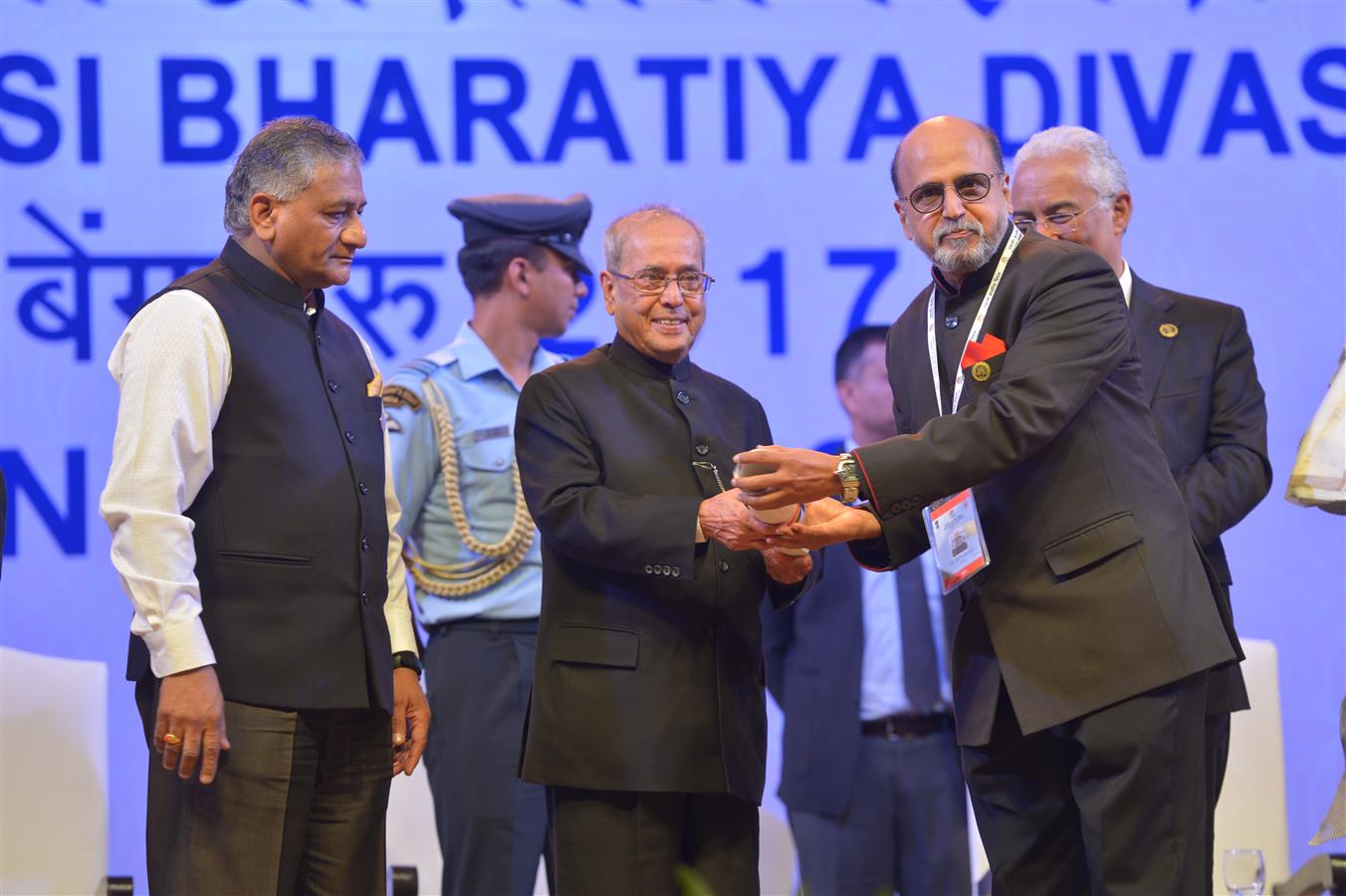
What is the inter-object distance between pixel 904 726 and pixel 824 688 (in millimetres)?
242

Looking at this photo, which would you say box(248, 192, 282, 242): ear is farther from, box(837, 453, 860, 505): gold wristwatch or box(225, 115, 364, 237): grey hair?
box(837, 453, 860, 505): gold wristwatch

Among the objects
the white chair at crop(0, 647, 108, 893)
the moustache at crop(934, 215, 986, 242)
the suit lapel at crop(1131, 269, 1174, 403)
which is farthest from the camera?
the white chair at crop(0, 647, 108, 893)

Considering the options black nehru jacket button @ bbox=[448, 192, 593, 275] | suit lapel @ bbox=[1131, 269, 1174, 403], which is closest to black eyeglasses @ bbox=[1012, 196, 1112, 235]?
suit lapel @ bbox=[1131, 269, 1174, 403]

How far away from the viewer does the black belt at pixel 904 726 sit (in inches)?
169

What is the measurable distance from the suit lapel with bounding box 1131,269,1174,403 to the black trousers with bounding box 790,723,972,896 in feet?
4.44

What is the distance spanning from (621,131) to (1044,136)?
5.84ft

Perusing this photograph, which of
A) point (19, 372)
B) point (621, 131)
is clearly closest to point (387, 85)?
point (621, 131)

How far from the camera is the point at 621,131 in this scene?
5.05m

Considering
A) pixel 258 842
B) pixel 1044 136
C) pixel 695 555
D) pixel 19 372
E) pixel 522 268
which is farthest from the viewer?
pixel 19 372

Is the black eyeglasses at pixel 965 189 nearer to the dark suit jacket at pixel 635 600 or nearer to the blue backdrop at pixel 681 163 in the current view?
the dark suit jacket at pixel 635 600

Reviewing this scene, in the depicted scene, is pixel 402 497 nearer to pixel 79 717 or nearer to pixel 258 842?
pixel 79 717

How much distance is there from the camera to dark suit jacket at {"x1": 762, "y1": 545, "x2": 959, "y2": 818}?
4.23 metres

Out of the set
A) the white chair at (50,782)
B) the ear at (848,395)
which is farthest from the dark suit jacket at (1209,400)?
the white chair at (50,782)

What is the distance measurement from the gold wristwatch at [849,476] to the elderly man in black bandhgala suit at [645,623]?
0.19 meters
